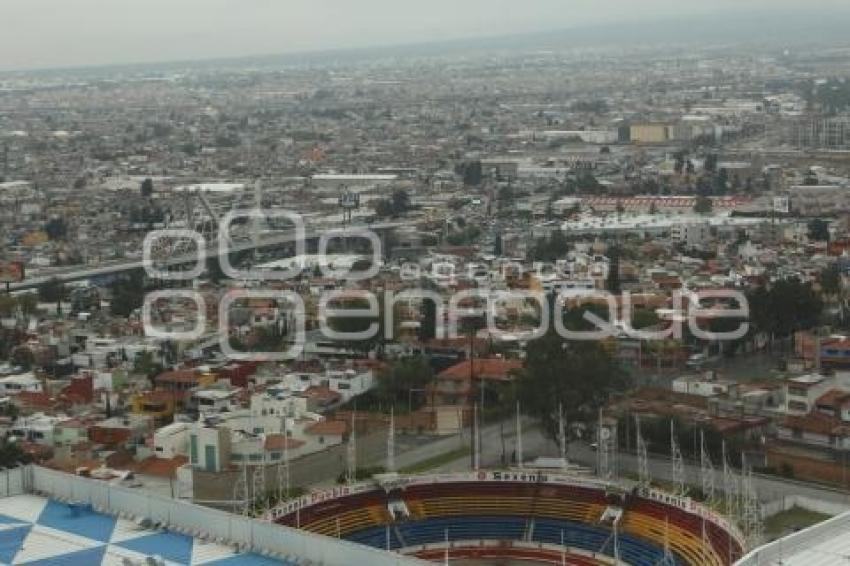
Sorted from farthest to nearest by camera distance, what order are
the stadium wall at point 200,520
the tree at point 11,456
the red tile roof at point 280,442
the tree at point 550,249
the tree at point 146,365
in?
the tree at point 550,249 < the tree at point 146,365 < the red tile roof at point 280,442 < the tree at point 11,456 < the stadium wall at point 200,520

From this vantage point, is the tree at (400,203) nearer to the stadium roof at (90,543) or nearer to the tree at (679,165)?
the tree at (679,165)

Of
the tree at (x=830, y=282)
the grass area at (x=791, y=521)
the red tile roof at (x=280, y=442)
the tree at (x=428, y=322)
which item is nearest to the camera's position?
the grass area at (x=791, y=521)

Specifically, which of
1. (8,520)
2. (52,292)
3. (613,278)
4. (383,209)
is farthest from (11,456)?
(383,209)

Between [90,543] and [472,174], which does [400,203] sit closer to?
[472,174]

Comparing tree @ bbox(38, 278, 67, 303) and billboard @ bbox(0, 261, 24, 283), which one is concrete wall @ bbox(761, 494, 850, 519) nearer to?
tree @ bbox(38, 278, 67, 303)

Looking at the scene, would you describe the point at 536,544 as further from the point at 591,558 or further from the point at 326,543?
the point at 326,543

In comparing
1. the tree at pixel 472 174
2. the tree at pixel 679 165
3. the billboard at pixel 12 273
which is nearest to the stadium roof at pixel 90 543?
the billboard at pixel 12 273
